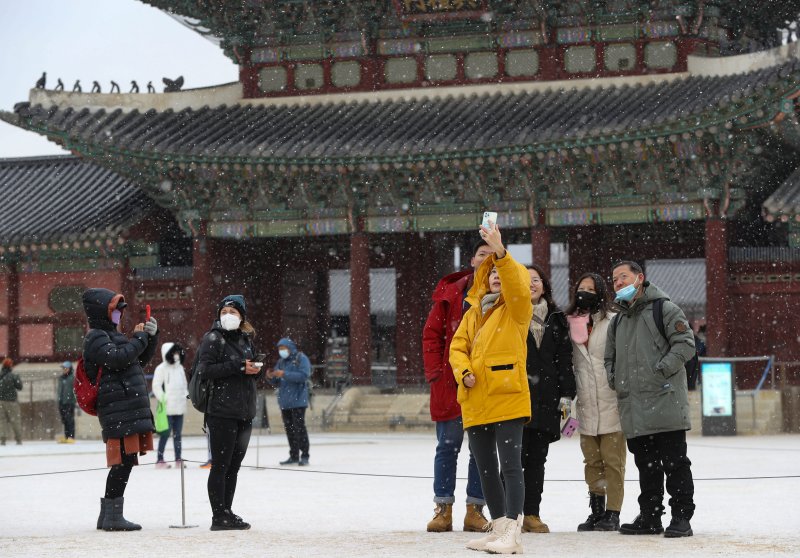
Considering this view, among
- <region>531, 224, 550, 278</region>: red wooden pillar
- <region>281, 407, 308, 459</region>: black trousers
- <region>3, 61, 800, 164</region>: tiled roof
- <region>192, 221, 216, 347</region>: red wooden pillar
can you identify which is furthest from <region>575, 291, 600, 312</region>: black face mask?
<region>192, 221, 216, 347</region>: red wooden pillar

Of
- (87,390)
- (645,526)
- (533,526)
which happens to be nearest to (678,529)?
(645,526)

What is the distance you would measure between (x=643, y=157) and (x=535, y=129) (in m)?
1.82

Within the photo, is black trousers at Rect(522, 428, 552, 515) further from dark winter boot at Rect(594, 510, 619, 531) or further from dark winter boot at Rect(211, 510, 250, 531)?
dark winter boot at Rect(211, 510, 250, 531)

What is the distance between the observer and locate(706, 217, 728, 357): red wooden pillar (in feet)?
73.5

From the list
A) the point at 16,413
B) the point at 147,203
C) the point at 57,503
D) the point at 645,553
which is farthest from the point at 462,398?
the point at 147,203

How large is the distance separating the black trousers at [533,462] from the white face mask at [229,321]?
2.17 m

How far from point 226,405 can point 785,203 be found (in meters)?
14.0

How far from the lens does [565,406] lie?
9102 millimetres

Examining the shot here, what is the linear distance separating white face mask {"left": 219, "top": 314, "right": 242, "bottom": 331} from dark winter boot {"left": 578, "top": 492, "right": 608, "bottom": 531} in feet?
8.93

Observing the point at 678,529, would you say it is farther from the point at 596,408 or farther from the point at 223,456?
the point at 223,456

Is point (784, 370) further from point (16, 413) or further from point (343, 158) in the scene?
point (16, 413)

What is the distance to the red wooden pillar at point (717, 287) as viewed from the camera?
22.4 m

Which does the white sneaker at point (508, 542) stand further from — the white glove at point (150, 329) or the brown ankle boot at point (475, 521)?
the white glove at point (150, 329)

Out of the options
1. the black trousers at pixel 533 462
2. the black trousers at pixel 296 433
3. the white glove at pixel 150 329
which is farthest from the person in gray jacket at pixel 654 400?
the black trousers at pixel 296 433
